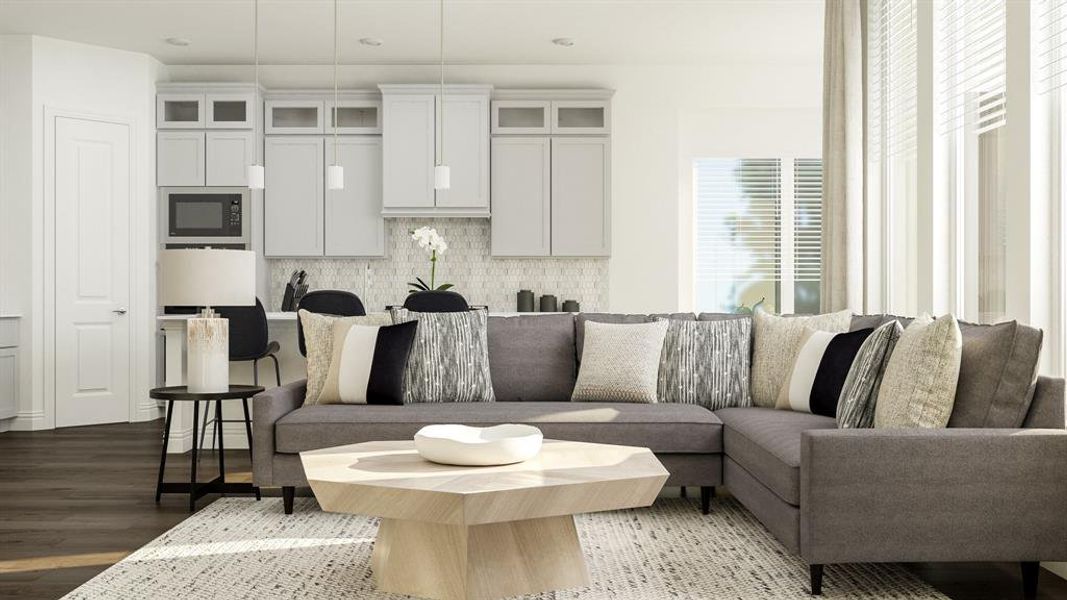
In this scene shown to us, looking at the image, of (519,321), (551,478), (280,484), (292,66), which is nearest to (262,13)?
(292,66)

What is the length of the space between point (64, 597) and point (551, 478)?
5.12 ft

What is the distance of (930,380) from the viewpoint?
312cm

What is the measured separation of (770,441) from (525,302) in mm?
4406

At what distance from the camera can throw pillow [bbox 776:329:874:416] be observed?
3.93 meters

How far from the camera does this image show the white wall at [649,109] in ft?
26.0

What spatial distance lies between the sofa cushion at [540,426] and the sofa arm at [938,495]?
1.18 m

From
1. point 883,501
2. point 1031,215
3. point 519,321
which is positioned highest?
point 1031,215

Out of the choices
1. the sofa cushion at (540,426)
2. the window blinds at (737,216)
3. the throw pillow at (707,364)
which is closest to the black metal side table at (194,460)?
the sofa cushion at (540,426)

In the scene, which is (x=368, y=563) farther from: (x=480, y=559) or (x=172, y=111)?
(x=172, y=111)

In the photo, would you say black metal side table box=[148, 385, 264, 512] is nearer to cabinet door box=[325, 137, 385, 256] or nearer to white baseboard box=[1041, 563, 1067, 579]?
white baseboard box=[1041, 563, 1067, 579]

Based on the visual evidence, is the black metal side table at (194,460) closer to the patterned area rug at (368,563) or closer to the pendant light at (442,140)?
the patterned area rug at (368,563)

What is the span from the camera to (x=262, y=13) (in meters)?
6.59

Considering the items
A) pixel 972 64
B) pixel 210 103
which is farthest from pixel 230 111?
pixel 972 64

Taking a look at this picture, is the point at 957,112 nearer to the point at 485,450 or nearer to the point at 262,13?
A: the point at 485,450
